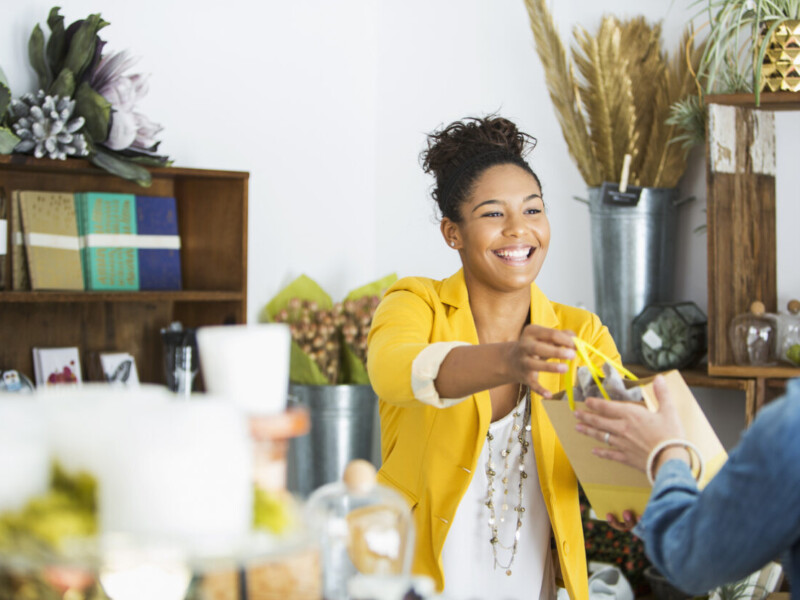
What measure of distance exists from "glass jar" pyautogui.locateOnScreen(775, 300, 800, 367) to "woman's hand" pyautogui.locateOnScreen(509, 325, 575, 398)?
133 centimetres

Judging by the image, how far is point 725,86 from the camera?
2.58 meters

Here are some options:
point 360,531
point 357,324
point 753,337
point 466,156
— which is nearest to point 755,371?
point 753,337

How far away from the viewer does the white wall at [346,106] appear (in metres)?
3.22

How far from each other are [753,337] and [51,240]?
2154 millimetres

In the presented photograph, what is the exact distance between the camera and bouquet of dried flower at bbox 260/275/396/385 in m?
3.36

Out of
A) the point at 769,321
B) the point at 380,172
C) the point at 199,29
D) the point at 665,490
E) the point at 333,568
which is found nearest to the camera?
the point at 333,568

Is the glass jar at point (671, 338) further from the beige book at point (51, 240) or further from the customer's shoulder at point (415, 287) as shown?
the beige book at point (51, 240)

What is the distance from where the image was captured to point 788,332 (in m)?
2.45

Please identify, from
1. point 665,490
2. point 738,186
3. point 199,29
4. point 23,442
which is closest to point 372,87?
point 199,29

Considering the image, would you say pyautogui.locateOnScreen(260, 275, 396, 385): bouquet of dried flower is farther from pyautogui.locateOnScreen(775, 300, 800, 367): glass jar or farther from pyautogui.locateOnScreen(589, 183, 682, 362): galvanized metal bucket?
pyautogui.locateOnScreen(775, 300, 800, 367): glass jar

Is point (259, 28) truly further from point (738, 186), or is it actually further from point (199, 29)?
point (738, 186)

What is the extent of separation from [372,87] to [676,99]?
5.36 feet

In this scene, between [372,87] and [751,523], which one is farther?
[372,87]

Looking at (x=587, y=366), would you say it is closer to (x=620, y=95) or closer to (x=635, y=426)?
(x=635, y=426)
